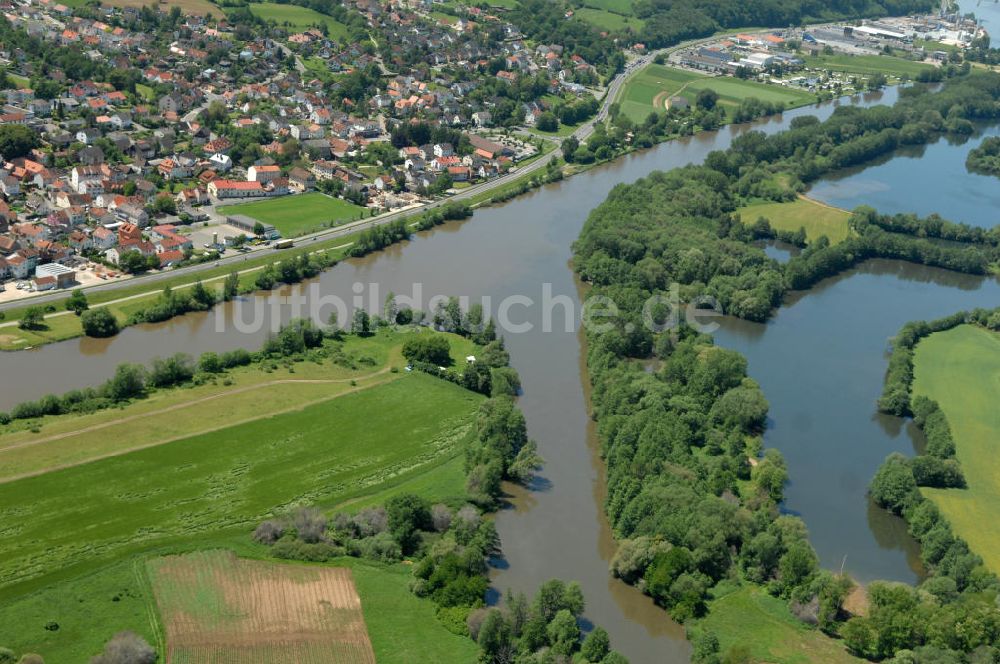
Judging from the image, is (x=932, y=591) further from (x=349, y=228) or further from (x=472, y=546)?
(x=349, y=228)

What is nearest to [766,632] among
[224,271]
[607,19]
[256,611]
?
[256,611]

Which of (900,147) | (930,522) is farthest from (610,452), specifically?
(900,147)

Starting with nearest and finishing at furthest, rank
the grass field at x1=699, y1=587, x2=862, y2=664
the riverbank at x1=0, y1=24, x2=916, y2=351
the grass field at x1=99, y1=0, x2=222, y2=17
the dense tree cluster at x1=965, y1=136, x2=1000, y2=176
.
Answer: the grass field at x1=699, y1=587, x2=862, y2=664
the riverbank at x1=0, y1=24, x2=916, y2=351
the dense tree cluster at x1=965, y1=136, x2=1000, y2=176
the grass field at x1=99, y1=0, x2=222, y2=17

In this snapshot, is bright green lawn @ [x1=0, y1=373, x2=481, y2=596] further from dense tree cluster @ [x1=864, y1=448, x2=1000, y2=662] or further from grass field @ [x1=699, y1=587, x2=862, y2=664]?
dense tree cluster @ [x1=864, y1=448, x2=1000, y2=662]

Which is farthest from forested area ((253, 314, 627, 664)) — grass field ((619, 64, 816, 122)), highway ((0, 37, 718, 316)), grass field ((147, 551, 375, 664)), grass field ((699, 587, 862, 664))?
grass field ((619, 64, 816, 122))

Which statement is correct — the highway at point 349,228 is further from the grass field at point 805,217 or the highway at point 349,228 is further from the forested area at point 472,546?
the forested area at point 472,546

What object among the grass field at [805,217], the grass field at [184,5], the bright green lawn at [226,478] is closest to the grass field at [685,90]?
the grass field at [805,217]
